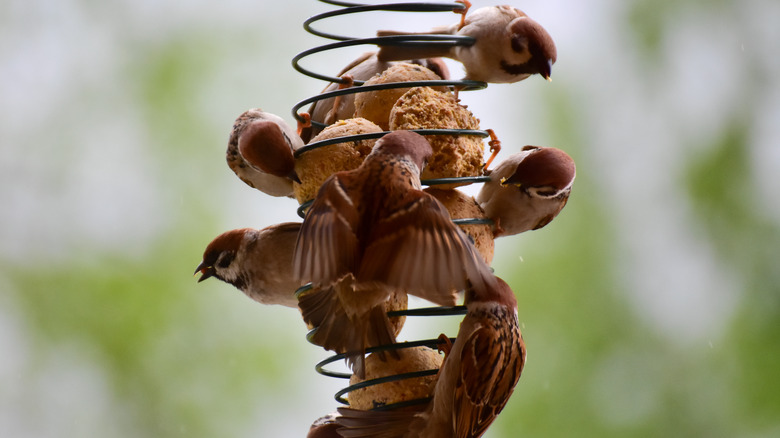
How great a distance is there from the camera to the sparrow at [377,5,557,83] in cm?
108

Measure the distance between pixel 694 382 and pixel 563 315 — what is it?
1.50 feet

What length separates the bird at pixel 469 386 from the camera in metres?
1.01

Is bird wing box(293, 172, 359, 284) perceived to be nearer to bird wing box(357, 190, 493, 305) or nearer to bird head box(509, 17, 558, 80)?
bird wing box(357, 190, 493, 305)

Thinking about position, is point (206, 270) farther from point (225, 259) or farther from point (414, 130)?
point (414, 130)

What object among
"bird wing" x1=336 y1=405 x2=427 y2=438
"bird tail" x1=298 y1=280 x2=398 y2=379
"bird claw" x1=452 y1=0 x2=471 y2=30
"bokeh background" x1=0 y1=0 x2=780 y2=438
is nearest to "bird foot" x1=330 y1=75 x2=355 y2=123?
"bird claw" x1=452 y1=0 x2=471 y2=30

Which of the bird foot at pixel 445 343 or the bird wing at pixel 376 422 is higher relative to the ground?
the bird foot at pixel 445 343

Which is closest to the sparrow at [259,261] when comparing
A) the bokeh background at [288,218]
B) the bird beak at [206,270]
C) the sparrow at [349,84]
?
the bird beak at [206,270]

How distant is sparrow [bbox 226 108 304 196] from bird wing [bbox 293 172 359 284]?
0.47 feet

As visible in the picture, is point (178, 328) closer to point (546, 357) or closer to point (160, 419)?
point (160, 419)

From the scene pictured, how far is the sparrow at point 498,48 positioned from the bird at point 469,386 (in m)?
0.28

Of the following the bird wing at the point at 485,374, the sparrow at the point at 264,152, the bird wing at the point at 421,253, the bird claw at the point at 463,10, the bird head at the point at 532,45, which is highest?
the bird claw at the point at 463,10

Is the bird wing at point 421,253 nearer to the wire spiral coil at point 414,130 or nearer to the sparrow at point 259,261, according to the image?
the wire spiral coil at point 414,130

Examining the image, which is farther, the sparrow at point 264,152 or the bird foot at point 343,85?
the bird foot at point 343,85

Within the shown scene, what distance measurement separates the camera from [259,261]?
3.92ft
